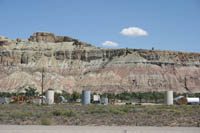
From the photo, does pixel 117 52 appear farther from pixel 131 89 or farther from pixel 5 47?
pixel 5 47

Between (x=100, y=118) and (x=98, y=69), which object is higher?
(x=98, y=69)

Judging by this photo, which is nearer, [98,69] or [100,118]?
[100,118]

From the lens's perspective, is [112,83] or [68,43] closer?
Answer: [112,83]

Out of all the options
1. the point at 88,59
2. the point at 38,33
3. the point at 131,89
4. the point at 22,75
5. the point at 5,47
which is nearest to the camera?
the point at 131,89

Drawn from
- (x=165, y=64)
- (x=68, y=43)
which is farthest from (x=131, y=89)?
(x=68, y=43)

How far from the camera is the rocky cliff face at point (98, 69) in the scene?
366ft

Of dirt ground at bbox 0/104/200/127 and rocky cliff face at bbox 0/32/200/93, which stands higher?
rocky cliff face at bbox 0/32/200/93

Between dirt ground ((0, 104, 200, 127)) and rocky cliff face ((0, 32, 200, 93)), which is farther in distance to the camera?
rocky cliff face ((0, 32, 200, 93))

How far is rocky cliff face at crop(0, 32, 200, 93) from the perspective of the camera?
11162cm

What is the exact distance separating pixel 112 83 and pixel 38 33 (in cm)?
7513

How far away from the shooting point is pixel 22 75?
119 m

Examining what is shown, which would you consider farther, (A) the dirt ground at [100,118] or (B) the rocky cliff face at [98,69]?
(B) the rocky cliff face at [98,69]

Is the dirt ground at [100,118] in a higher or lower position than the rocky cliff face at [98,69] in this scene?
lower

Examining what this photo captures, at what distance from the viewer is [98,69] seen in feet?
A: 398
